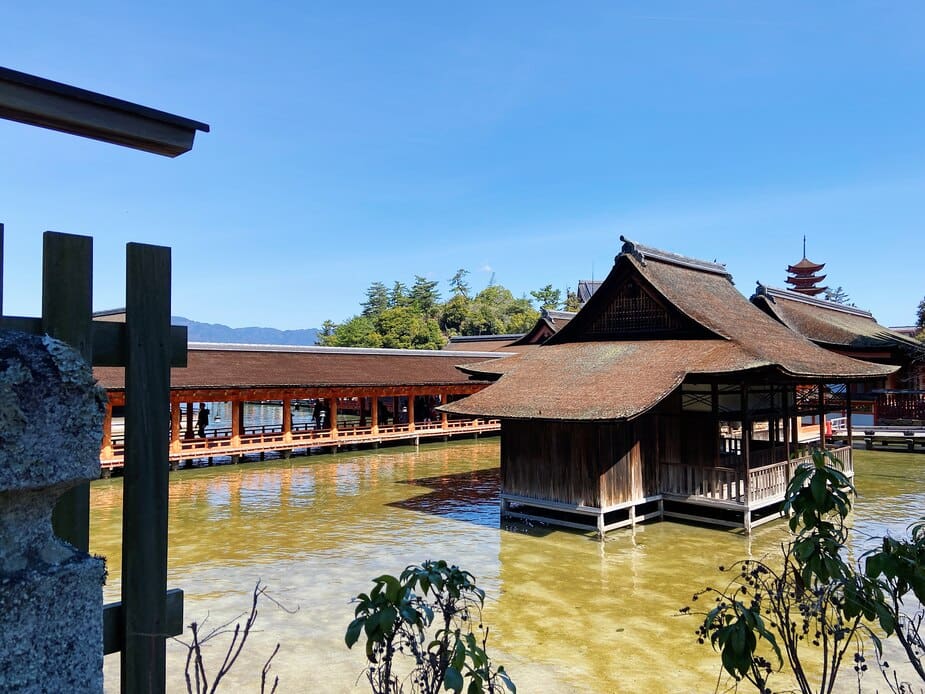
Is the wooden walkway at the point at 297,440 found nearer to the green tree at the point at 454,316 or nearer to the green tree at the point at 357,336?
the green tree at the point at 357,336

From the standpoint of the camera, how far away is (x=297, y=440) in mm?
26266

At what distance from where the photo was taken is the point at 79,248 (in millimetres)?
1801

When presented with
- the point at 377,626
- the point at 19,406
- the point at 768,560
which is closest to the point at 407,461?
the point at 768,560

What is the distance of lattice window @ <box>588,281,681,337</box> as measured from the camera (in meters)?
16.8

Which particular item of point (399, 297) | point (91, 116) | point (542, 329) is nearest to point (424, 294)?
point (399, 297)

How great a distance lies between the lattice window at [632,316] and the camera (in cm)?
1684

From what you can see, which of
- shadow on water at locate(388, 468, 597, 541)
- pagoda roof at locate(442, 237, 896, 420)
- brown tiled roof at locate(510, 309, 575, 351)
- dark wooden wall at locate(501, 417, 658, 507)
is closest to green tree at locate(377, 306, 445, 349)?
brown tiled roof at locate(510, 309, 575, 351)

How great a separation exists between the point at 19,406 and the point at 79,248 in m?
0.63

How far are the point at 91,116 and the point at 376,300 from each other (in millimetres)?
112095

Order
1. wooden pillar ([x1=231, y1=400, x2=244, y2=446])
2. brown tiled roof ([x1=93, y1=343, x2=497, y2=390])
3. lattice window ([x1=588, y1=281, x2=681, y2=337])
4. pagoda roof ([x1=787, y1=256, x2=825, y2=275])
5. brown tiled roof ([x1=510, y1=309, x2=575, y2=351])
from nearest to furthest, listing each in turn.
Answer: lattice window ([x1=588, y1=281, x2=681, y2=337]) → brown tiled roof ([x1=93, y1=343, x2=497, y2=390]) → wooden pillar ([x1=231, y1=400, x2=244, y2=446]) → brown tiled roof ([x1=510, y1=309, x2=575, y2=351]) → pagoda roof ([x1=787, y1=256, x2=825, y2=275])

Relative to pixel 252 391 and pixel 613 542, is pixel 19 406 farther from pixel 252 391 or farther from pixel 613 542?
pixel 252 391

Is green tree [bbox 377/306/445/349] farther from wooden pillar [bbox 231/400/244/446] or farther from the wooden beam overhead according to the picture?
the wooden beam overhead

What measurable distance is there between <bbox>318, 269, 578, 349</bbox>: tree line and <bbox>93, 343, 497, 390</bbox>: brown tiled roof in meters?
29.3

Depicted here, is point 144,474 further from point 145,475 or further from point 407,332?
point 407,332
